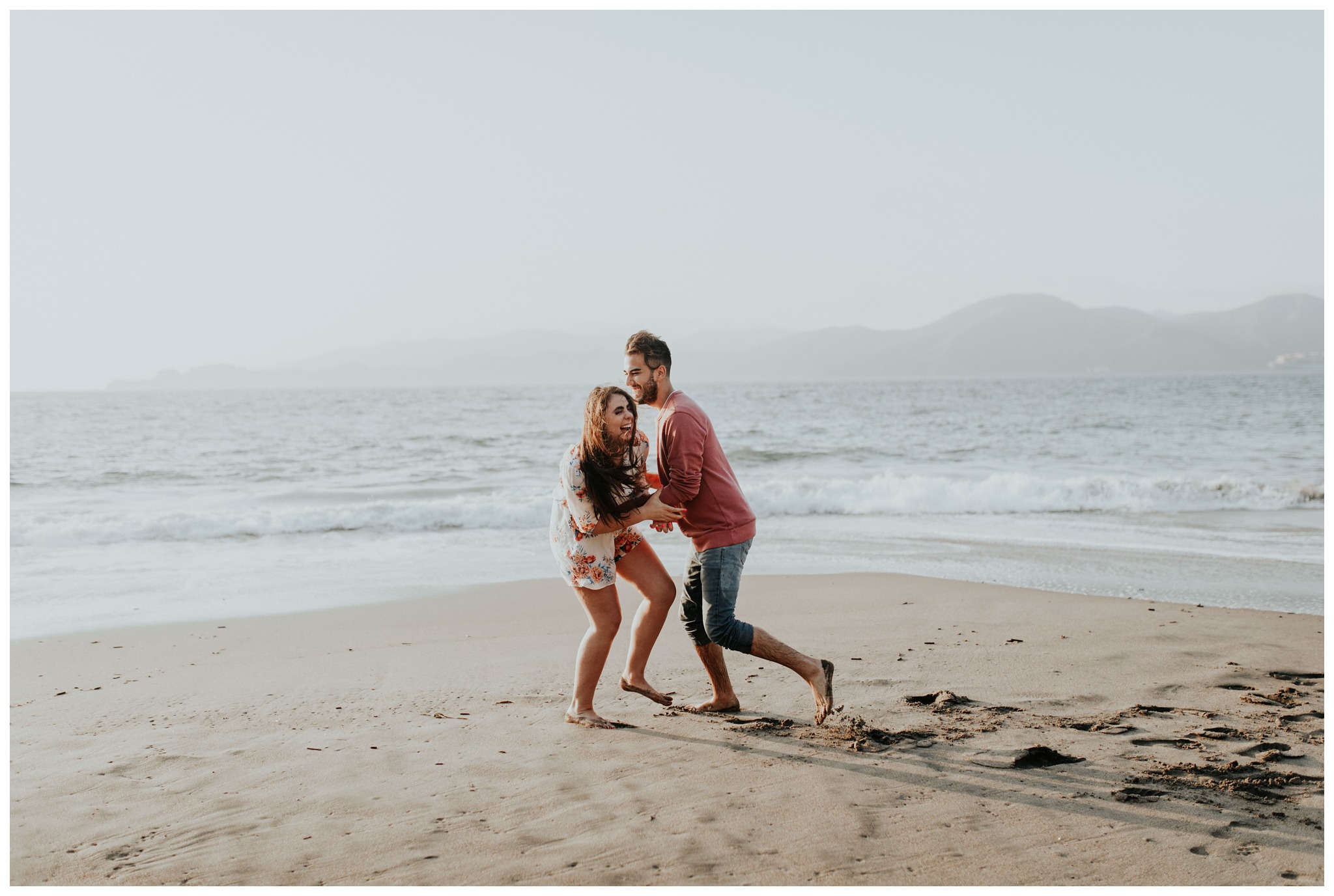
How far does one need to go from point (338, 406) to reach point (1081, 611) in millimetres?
47012

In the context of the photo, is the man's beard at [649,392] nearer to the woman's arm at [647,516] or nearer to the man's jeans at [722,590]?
the woman's arm at [647,516]

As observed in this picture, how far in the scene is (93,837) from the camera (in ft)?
10.7

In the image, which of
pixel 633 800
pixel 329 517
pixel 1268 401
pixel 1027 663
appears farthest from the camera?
pixel 1268 401

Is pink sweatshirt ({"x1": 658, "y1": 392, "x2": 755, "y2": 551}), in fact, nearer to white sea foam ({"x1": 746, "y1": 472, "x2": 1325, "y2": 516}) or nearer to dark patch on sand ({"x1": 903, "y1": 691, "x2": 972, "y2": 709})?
dark patch on sand ({"x1": 903, "y1": 691, "x2": 972, "y2": 709})

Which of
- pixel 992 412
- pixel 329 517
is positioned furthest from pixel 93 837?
pixel 992 412

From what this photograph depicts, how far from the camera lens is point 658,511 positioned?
4105 millimetres

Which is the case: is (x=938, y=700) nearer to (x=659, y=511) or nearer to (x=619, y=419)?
(x=659, y=511)

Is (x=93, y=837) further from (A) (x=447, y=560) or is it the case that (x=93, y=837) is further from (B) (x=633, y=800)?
(A) (x=447, y=560)

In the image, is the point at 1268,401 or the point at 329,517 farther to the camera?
the point at 1268,401

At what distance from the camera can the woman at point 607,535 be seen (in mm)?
4133

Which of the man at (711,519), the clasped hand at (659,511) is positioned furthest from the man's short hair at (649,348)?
the clasped hand at (659,511)

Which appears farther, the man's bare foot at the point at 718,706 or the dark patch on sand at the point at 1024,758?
the man's bare foot at the point at 718,706

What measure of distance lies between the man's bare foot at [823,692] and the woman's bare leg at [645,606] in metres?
0.77

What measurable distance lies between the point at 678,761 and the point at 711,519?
1.08 metres
